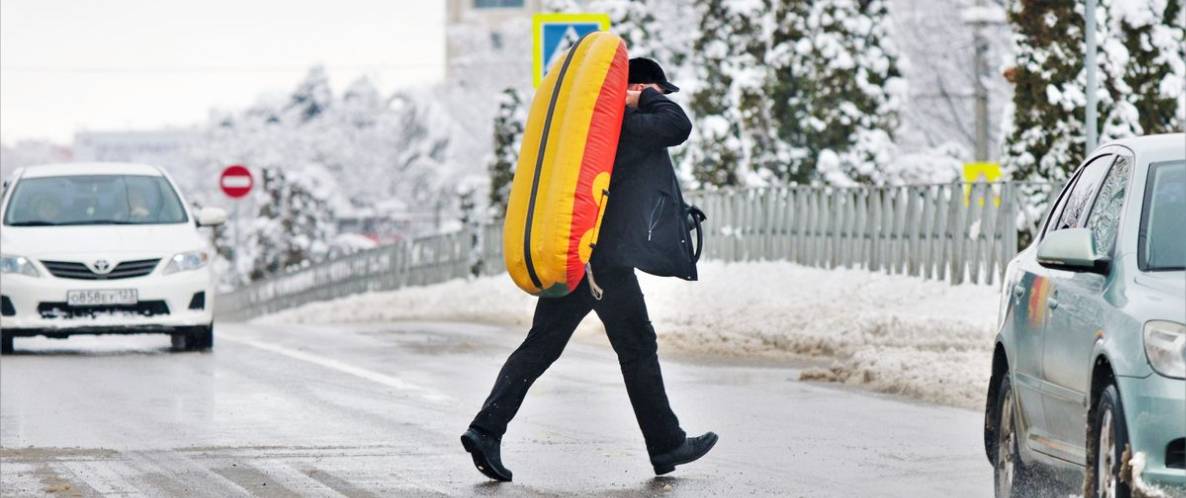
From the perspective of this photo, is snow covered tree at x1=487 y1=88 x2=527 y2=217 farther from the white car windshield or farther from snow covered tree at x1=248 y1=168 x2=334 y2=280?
the white car windshield

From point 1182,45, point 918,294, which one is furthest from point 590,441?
point 1182,45

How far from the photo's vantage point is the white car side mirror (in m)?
19.6

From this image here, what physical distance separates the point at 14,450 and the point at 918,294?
14782 millimetres

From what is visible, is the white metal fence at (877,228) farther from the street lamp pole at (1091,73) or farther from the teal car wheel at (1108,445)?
the teal car wheel at (1108,445)

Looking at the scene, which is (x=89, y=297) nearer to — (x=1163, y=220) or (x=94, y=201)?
(x=94, y=201)

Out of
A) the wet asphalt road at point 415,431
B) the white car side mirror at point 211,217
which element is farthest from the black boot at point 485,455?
the white car side mirror at point 211,217

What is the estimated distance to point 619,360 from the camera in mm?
9570

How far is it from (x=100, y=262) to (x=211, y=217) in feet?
4.32

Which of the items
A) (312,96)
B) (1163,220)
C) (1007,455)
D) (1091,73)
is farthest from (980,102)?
(312,96)

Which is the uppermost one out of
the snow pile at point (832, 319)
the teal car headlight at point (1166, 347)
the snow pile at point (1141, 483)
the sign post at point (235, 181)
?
the teal car headlight at point (1166, 347)

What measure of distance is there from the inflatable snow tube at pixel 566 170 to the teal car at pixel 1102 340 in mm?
1628

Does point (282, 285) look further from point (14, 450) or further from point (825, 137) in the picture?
point (14, 450)

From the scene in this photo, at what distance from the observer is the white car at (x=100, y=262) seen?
18.6 m

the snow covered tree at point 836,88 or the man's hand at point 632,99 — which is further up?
the man's hand at point 632,99
